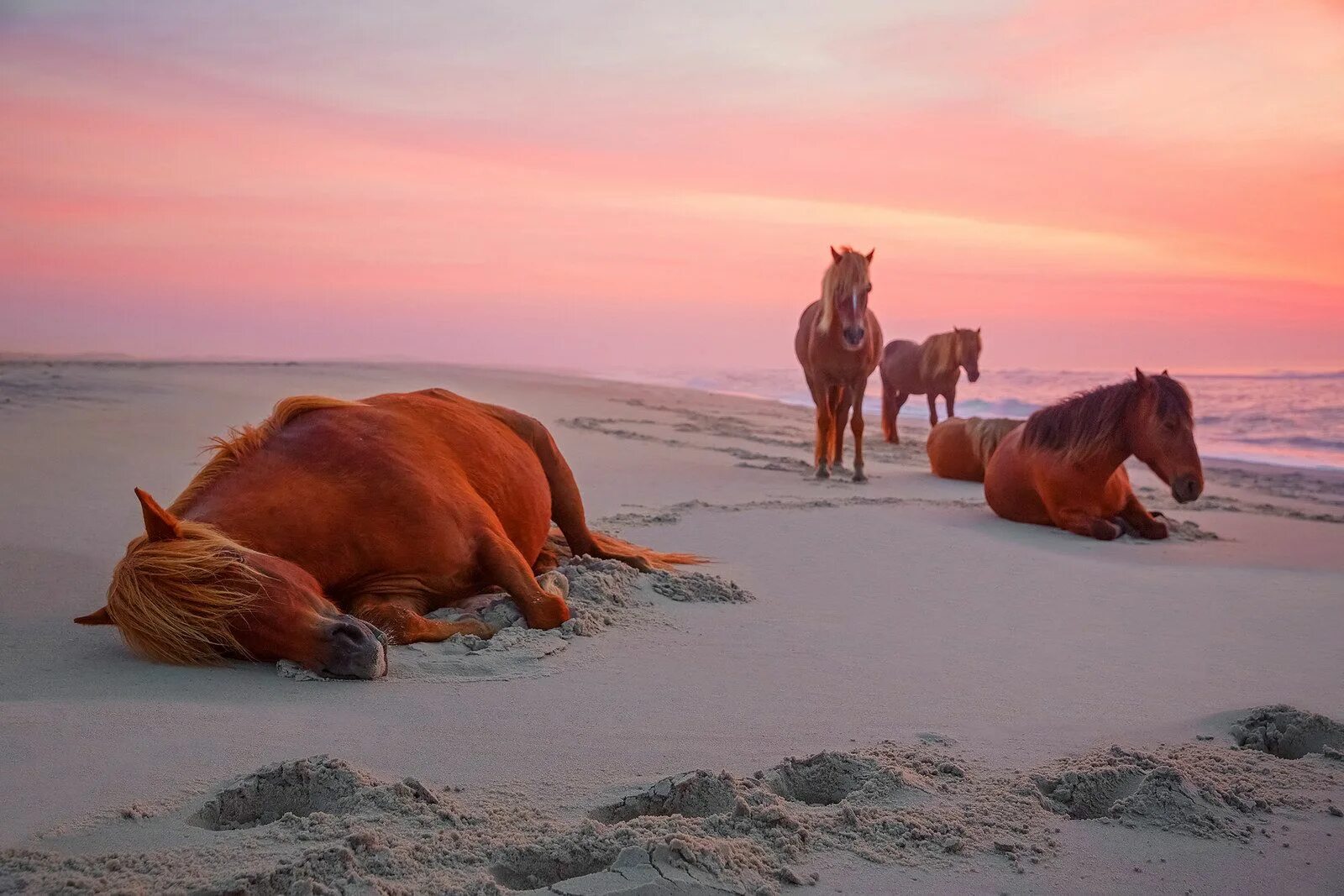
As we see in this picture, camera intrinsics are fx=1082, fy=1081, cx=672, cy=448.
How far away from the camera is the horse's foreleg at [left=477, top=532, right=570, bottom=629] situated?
12.4 ft

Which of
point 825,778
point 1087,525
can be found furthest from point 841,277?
point 825,778

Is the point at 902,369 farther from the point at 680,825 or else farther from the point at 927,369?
the point at 680,825

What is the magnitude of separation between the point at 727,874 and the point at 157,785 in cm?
126

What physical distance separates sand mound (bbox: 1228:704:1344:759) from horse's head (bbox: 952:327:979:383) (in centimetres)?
1233

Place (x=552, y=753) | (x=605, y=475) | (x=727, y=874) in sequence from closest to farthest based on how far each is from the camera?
(x=727, y=874) → (x=552, y=753) → (x=605, y=475)

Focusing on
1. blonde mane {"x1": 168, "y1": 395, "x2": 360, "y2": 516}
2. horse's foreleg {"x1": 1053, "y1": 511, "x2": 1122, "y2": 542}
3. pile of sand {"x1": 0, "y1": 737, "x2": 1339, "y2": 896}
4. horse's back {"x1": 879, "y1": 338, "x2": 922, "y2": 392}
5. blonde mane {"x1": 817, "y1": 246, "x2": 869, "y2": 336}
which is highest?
blonde mane {"x1": 817, "y1": 246, "x2": 869, "y2": 336}

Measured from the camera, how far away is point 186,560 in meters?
3.14

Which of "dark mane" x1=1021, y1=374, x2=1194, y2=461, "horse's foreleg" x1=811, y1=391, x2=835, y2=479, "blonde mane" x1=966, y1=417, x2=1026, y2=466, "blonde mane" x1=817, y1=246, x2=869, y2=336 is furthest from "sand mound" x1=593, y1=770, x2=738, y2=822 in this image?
"blonde mane" x1=817, y1=246, x2=869, y2=336

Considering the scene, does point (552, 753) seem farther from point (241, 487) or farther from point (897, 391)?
point (897, 391)

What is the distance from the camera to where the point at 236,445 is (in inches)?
148

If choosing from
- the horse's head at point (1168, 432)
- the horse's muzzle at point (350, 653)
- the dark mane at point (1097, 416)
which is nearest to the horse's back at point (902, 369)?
the dark mane at point (1097, 416)

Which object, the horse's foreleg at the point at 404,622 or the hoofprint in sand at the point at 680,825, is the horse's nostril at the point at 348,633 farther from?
the hoofprint in sand at the point at 680,825

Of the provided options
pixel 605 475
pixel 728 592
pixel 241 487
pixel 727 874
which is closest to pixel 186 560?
pixel 241 487

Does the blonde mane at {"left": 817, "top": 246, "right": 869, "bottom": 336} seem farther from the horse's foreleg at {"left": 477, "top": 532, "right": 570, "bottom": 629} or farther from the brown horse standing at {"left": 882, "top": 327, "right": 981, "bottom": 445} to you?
the horse's foreleg at {"left": 477, "top": 532, "right": 570, "bottom": 629}
